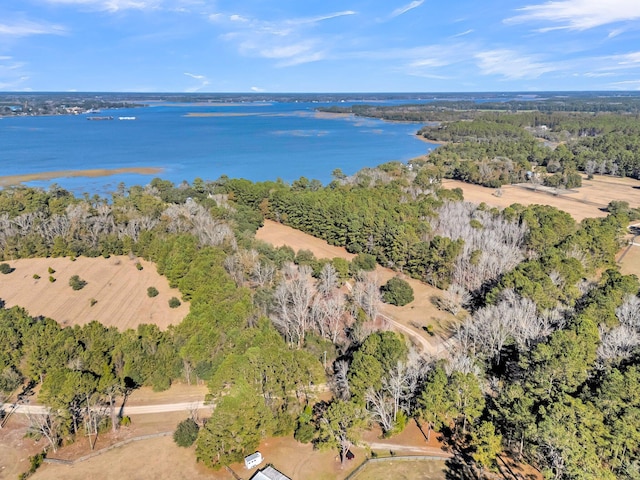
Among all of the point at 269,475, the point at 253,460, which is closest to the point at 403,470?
the point at 269,475

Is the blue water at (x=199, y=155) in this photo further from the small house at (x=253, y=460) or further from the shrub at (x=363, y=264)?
the small house at (x=253, y=460)

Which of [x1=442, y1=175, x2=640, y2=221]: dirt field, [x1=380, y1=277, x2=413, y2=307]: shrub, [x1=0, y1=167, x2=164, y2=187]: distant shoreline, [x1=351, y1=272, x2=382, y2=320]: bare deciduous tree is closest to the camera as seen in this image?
[x1=351, y1=272, x2=382, y2=320]: bare deciduous tree

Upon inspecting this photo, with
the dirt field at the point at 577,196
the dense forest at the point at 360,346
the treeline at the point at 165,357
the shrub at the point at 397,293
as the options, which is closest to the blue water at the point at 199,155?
the dirt field at the point at 577,196

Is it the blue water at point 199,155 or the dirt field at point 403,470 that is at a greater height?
the blue water at point 199,155

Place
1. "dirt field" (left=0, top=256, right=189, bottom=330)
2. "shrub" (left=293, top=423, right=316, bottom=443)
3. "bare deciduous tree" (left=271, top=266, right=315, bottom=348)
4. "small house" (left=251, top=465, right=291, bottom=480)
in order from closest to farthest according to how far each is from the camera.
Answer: "small house" (left=251, top=465, right=291, bottom=480), "shrub" (left=293, top=423, right=316, bottom=443), "bare deciduous tree" (left=271, top=266, right=315, bottom=348), "dirt field" (left=0, top=256, right=189, bottom=330)

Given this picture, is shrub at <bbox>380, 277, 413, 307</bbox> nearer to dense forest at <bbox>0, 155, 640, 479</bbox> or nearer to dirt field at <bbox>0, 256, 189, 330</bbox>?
dense forest at <bbox>0, 155, 640, 479</bbox>

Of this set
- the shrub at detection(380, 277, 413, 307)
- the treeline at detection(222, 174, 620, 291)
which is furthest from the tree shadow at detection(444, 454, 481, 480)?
the treeline at detection(222, 174, 620, 291)

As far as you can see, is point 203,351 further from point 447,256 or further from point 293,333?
point 447,256
